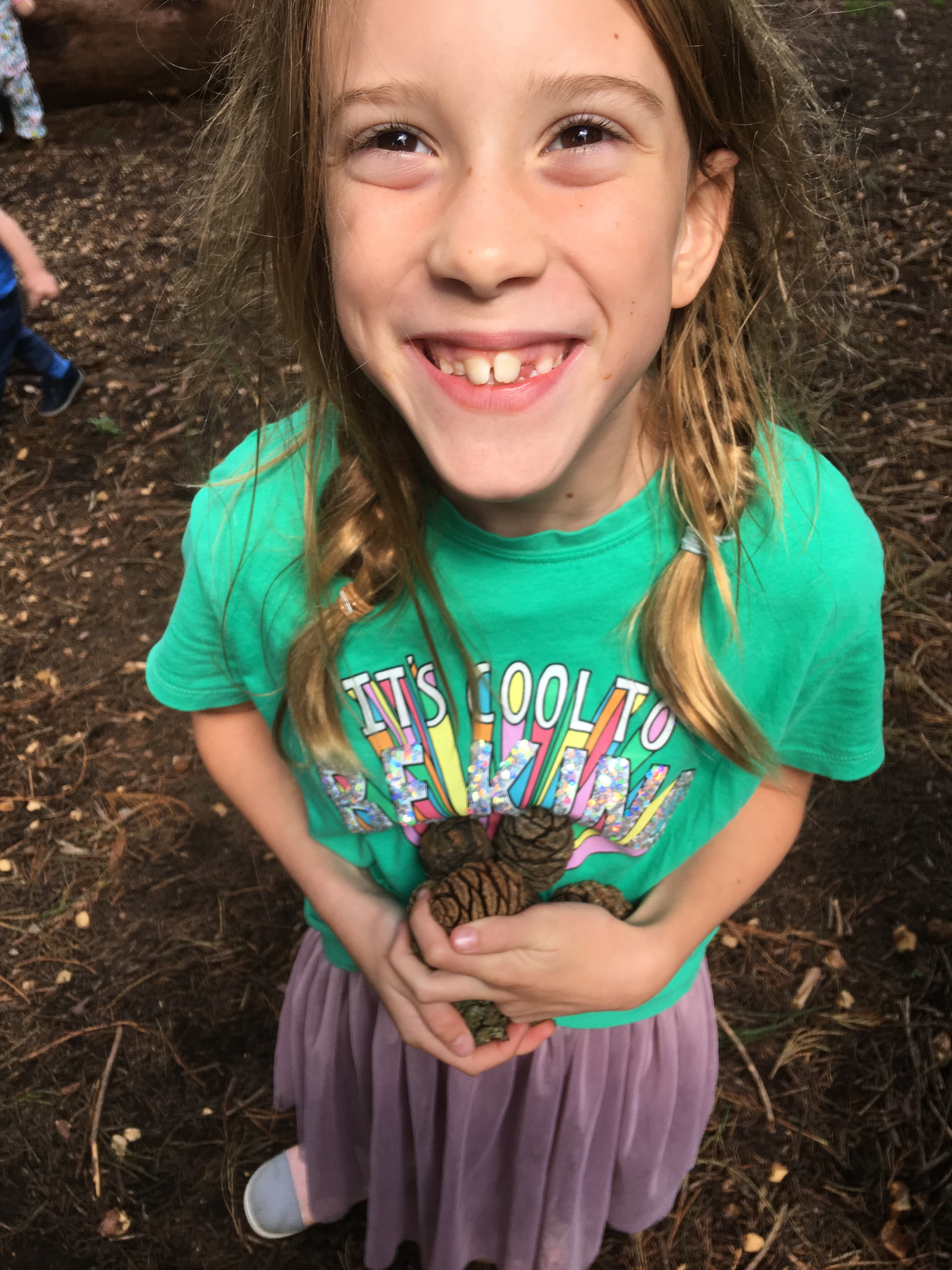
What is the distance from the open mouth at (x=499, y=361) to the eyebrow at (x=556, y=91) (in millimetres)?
215

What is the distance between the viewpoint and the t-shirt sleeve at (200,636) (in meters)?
1.27

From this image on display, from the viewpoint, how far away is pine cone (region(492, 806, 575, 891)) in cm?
129

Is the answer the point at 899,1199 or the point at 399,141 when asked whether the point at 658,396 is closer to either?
the point at 399,141

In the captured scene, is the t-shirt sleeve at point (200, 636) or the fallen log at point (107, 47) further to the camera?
the fallen log at point (107, 47)

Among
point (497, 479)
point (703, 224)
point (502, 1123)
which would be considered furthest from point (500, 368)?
point (502, 1123)

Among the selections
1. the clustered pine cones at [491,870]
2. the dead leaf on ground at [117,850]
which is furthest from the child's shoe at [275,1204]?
the clustered pine cones at [491,870]

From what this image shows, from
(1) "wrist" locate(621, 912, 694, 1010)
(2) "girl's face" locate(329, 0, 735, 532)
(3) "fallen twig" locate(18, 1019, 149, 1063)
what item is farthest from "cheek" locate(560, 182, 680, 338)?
(3) "fallen twig" locate(18, 1019, 149, 1063)

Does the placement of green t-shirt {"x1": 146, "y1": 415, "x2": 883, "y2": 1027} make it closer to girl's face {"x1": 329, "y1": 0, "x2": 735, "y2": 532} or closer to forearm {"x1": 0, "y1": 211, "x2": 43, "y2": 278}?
girl's face {"x1": 329, "y1": 0, "x2": 735, "y2": 532}

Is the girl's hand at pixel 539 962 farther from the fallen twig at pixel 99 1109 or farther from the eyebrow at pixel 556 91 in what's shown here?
the fallen twig at pixel 99 1109

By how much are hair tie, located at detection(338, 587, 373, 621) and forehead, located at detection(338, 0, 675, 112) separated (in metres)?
0.58

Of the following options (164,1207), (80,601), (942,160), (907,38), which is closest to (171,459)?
(80,601)

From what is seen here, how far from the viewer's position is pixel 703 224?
3.59ft

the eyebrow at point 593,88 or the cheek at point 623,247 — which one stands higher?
the eyebrow at point 593,88

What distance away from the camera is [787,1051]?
7.78 feet
